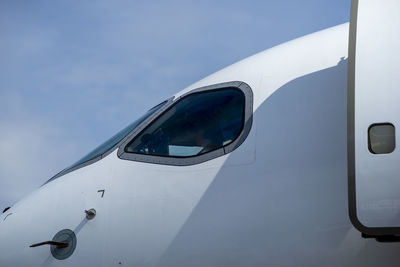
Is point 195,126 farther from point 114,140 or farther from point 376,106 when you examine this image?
point 376,106

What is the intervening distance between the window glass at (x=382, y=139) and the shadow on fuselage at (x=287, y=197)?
21.9 inches

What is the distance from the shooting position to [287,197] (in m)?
4.80

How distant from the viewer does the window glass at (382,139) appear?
13.5 ft

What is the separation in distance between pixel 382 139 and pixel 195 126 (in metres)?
2.23

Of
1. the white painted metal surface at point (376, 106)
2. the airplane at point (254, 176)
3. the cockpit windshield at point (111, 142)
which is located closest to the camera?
the white painted metal surface at point (376, 106)

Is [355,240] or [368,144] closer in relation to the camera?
[368,144]

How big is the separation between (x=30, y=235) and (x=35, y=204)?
36cm

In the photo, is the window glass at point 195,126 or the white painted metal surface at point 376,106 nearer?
the white painted metal surface at point 376,106

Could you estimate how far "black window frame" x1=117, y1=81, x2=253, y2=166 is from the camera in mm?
5312

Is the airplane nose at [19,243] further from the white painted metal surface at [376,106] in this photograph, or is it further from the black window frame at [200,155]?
the white painted metal surface at [376,106]

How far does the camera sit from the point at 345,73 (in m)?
5.14

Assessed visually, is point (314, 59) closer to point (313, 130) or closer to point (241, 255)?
point (313, 130)

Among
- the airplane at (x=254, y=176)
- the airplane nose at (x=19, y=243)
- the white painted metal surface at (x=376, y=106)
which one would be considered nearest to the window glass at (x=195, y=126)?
the airplane at (x=254, y=176)

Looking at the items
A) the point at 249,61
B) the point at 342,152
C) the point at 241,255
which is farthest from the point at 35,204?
the point at 342,152
